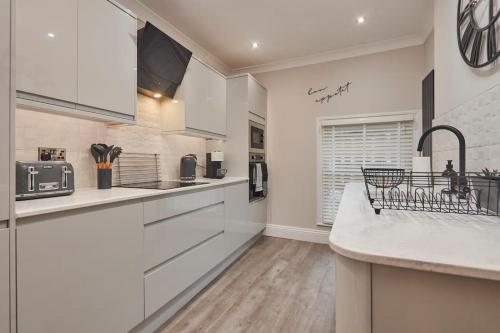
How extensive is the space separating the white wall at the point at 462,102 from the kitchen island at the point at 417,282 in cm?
67

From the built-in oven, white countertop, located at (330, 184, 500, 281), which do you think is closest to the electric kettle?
the built-in oven

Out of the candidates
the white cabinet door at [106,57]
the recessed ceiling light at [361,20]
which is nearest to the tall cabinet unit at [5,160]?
the white cabinet door at [106,57]

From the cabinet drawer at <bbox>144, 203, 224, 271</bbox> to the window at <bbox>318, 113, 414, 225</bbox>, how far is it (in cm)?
162

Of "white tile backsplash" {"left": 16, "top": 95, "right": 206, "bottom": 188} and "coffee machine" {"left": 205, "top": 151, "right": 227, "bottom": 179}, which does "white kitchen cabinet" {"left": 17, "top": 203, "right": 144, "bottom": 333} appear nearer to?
"white tile backsplash" {"left": 16, "top": 95, "right": 206, "bottom": 188}

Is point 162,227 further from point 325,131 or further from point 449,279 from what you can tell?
point 325,131

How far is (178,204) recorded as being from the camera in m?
1.77

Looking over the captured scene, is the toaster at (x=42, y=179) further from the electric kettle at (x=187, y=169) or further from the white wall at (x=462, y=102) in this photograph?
the white wall at (x=462, y=102)

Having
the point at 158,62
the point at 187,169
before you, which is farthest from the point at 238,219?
the point at 158,62

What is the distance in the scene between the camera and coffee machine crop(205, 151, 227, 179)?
289cm

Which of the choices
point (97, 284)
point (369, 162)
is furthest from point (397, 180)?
point (369, 162)

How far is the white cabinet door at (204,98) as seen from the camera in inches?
92.4

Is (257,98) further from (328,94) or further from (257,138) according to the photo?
(328,94)

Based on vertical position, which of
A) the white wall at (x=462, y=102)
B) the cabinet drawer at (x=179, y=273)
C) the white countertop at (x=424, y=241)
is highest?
the white wall at (x=462, y=102)

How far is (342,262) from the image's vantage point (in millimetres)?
550
